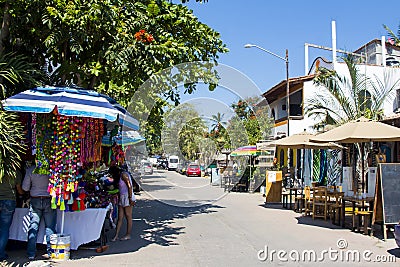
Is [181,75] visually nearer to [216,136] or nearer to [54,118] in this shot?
[54,118]

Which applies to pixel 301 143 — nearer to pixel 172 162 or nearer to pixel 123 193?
pixel 123 193

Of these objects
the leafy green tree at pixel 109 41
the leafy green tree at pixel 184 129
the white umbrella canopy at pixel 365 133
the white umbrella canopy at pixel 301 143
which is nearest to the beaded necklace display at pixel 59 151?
the leafy green tree at pixel 109 41

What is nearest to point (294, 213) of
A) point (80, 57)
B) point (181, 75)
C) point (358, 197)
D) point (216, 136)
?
point (358, 197)

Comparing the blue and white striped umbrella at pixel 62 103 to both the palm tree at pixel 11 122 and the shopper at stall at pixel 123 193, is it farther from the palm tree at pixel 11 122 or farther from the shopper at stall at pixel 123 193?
the shopper at stall at pixel 123 193

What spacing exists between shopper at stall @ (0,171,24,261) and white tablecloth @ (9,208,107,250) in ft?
1.12

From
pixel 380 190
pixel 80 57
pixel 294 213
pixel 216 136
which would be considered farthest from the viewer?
pixel 216 136

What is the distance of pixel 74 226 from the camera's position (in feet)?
26.0

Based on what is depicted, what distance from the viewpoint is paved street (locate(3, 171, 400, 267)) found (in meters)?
7.58

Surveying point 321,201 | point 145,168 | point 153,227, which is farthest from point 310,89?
point 145,168

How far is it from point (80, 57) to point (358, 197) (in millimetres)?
8082

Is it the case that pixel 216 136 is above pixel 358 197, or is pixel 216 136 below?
above

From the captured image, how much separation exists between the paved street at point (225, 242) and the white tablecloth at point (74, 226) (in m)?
0.31

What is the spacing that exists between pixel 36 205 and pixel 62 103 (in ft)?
6.20

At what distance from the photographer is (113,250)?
835cm
